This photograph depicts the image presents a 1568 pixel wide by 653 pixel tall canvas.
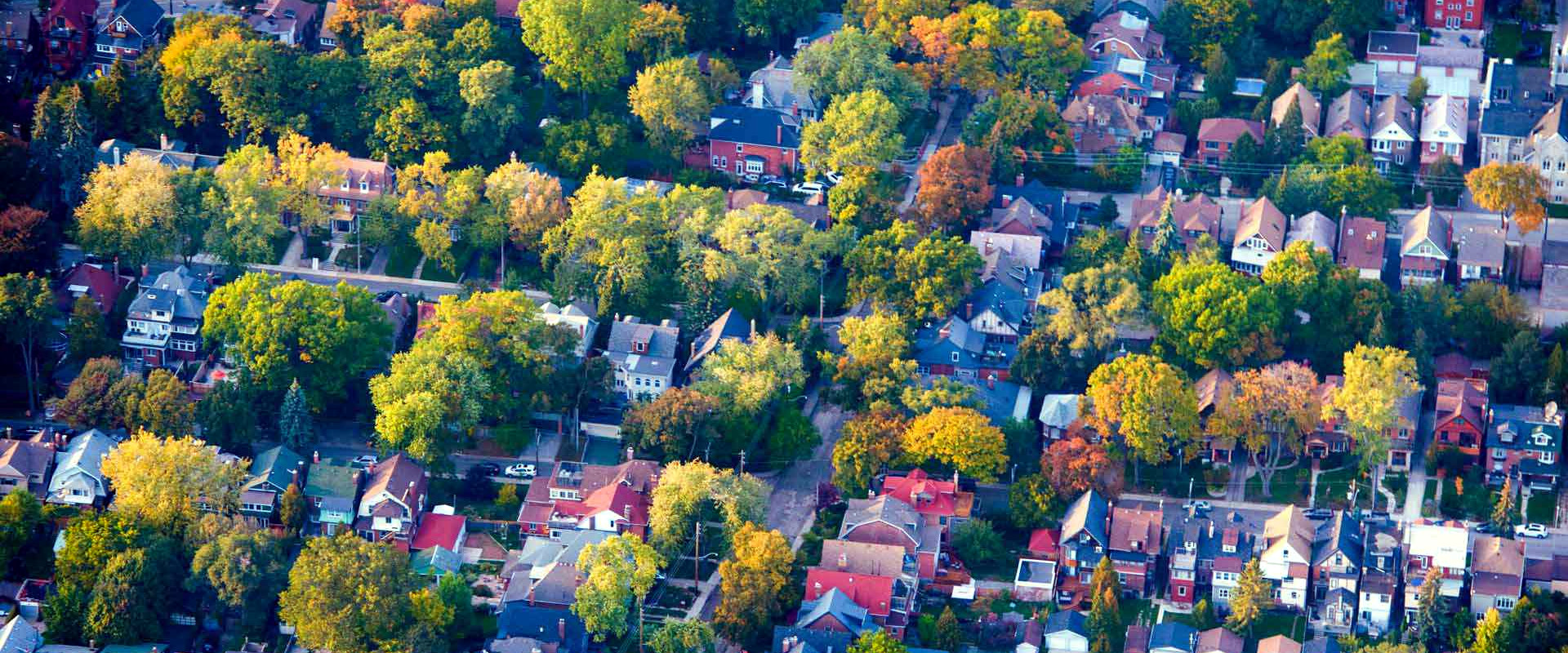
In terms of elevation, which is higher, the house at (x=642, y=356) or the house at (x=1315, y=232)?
the house at (x=1315, y=232)

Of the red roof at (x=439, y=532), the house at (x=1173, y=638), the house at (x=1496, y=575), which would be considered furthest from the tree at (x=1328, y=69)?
the red roof at (x=439, y=532)

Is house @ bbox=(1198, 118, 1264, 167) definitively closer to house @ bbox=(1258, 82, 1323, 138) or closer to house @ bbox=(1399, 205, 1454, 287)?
house @ bbox=(1258, 82, 1323, 138)

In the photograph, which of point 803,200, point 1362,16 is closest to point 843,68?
point 803,200

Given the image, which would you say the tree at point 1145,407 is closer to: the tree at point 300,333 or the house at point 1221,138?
the house at point 1221,138

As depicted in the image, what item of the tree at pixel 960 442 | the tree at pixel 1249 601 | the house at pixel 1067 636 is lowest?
the house at pixel 1067 636

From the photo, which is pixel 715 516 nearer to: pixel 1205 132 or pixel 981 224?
pixel 981 224

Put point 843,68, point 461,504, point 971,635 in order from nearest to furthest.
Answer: point 971,635
point 461,504
point 843,68
